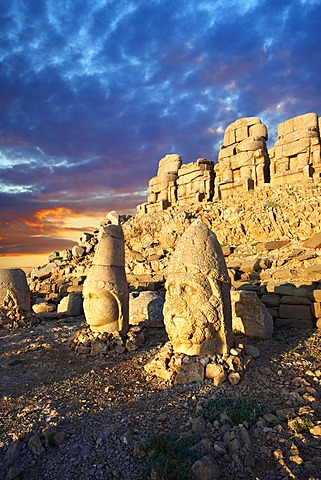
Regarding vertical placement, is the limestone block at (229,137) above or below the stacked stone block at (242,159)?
above

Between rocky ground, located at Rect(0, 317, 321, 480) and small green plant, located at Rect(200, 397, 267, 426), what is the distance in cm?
10

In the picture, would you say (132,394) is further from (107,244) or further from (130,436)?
(107,244)

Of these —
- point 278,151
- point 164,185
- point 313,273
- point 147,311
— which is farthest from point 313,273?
point 164,185

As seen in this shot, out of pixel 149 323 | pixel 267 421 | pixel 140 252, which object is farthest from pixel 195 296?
pixel 140 252

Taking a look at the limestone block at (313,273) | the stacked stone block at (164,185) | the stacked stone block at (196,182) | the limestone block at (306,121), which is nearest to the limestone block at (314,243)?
the limestone block at (313,273)

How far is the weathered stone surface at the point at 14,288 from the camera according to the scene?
11.5 metres

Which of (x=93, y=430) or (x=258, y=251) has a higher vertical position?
(x=258, y=251)

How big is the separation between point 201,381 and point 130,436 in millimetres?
1846

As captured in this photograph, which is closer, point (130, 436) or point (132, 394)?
point (130, 436)

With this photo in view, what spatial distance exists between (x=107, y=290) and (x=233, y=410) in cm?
457

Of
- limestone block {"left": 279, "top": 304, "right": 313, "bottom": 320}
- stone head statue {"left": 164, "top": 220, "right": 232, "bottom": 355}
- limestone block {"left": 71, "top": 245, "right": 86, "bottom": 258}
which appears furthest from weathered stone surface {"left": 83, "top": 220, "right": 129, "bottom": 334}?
limestone block {"left": 71, "top": 245, "right": 86, "bottom": 258}

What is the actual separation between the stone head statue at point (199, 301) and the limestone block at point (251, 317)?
2.14 m

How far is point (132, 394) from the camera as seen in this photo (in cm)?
508

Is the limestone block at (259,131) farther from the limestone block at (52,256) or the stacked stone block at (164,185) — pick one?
the limestone block at (52,256)
